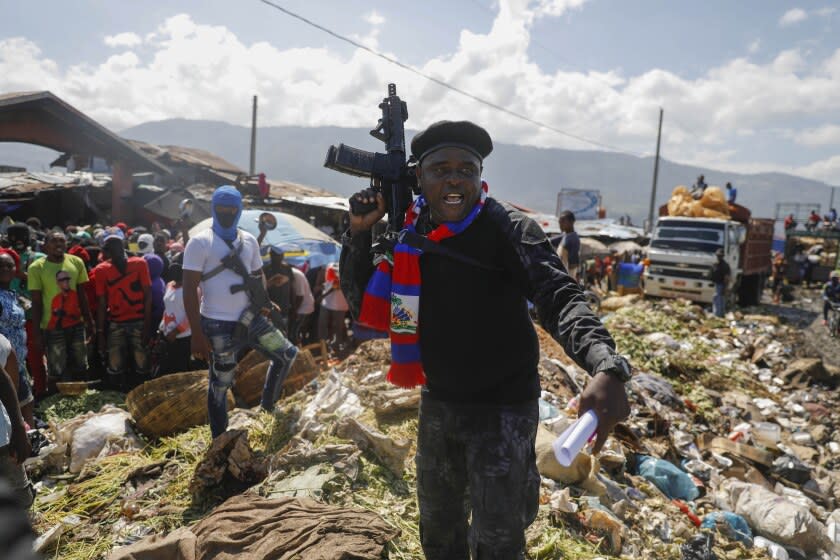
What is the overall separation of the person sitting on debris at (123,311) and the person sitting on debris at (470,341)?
A: 4683 mm

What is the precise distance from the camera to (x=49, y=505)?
3.43 metres

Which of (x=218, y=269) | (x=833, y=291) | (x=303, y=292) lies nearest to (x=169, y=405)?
(x=218, y=269)

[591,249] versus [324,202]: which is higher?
[324,202]

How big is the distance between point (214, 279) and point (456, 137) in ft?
7.72

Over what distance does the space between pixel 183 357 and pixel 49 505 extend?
2.37 meters

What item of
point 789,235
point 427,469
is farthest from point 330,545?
point 789,235

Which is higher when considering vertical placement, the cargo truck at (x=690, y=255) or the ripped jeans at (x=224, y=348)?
the cargo truck at (x=690, y=255)

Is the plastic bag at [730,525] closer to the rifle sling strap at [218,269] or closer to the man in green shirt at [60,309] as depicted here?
the rifle sling strap at [218,269]

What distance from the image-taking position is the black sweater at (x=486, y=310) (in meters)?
1.89

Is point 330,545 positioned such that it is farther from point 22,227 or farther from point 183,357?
point 22,227

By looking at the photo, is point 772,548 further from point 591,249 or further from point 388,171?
point 591,249

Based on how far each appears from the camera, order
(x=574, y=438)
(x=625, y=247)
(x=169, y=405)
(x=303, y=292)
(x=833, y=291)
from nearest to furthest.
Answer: (x=574, y=438) → (x=169, y=405) → (x=303, y=292) → (x=833, y=291) → (x=625, y=247)

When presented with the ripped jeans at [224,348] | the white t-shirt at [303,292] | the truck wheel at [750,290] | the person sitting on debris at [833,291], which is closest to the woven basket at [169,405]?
the ripped jeans at [224,348]

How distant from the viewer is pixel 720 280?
1288 centimetres
